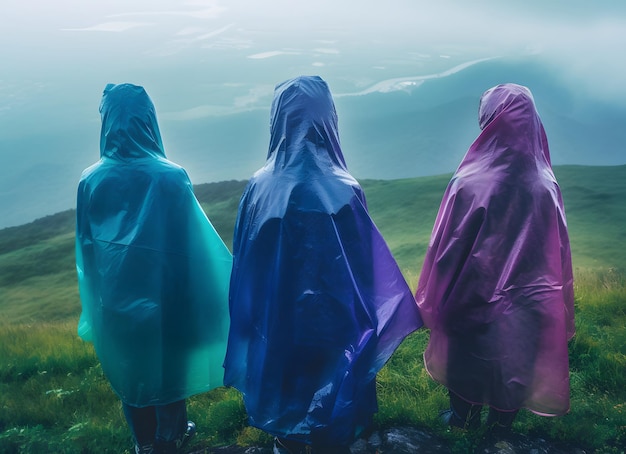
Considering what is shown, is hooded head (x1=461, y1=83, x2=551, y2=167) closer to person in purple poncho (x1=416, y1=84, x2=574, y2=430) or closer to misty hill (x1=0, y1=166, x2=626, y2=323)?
person in purple poncho (x1=416, y1=84, x2=574, y2=430)

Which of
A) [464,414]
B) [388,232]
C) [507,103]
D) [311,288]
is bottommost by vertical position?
[388,232]

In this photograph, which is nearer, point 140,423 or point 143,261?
point 143,261

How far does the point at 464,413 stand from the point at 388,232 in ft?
30.7

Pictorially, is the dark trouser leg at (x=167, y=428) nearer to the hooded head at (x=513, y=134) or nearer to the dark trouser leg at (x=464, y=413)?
the dark trouser leg at (x=464, y=413)

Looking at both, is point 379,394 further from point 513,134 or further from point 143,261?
point 513,134

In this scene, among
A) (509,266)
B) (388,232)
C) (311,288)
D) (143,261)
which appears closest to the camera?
(311,288)

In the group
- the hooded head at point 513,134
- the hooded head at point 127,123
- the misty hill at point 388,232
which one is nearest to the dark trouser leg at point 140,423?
the hooded head at point 127,123

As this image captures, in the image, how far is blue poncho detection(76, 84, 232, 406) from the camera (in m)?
3.31

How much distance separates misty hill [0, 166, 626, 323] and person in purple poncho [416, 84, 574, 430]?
353 centimetres

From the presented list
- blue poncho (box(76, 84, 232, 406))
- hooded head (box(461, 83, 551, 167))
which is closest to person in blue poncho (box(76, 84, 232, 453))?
blue poncho (box(76, 84, 232, 406))

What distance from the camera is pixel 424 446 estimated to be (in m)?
3.48

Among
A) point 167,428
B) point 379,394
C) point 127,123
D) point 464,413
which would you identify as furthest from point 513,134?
point 167,428

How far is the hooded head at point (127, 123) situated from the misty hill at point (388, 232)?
4.36 meters

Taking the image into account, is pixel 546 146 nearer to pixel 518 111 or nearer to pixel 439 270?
pixel 518 111
